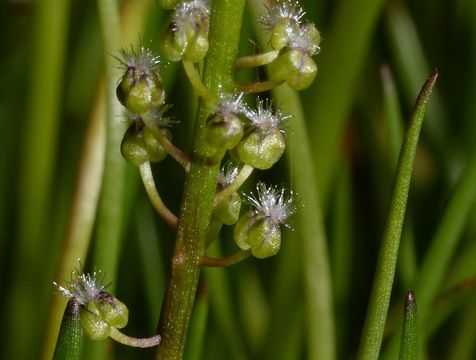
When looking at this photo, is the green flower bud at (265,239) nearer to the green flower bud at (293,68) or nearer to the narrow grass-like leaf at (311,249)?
the green flower bud at (293,68)

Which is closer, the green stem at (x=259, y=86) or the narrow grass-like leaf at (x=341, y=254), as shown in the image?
the green stem at (x=259, y=86)

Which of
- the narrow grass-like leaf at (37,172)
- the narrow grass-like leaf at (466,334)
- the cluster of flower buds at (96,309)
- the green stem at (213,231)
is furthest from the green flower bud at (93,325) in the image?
Result: the narrow grass-like leaf at (466,334)

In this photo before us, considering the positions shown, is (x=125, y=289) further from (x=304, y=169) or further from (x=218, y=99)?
(x=218, y=99)

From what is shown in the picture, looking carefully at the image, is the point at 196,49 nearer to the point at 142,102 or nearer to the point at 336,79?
the point at 142,102

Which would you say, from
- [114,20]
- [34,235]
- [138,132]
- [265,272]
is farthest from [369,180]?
[138,132]

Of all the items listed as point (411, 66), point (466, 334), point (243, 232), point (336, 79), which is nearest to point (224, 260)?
point (243, 232)
